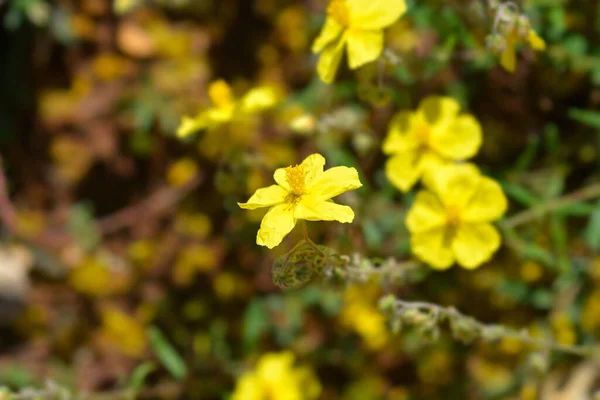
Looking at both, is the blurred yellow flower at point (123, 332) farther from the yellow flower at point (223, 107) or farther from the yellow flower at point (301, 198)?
the yellow flower at point (301, 198)

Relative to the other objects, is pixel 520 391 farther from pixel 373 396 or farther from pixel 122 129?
pixel 122 129

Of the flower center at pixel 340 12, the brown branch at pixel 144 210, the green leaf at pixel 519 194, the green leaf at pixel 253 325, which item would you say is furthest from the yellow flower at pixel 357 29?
the brown branch at pixel 144 210

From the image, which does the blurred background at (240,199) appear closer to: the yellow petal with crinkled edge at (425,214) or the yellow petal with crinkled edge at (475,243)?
the yellow petal with crinkled edge at (425,214)

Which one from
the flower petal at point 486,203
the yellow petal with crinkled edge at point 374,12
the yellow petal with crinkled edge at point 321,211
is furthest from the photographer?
the flower petal at point 486,203

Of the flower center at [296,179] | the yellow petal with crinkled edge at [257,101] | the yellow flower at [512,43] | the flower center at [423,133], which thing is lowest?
the flower center at [296,179]

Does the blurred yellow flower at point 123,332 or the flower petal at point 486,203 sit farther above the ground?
the blurred yellow flower at point 123,332

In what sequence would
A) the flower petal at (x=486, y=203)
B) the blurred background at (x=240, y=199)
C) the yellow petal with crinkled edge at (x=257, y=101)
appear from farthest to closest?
the blurred background at (x=240, y=199) → the yellow petal with crinkled edge at (x=257, y=101) → the flower petal at (x=486, y=203)

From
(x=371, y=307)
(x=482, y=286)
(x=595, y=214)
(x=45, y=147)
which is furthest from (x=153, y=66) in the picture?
(x=595, y=214)

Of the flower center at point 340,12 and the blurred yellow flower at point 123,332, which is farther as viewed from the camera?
the blurred yellow flower at point 123,332

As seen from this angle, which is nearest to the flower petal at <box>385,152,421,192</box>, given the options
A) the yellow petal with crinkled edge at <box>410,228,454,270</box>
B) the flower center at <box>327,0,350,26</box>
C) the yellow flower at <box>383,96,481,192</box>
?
the yellow flower at <box>383,96,481,192</box>
